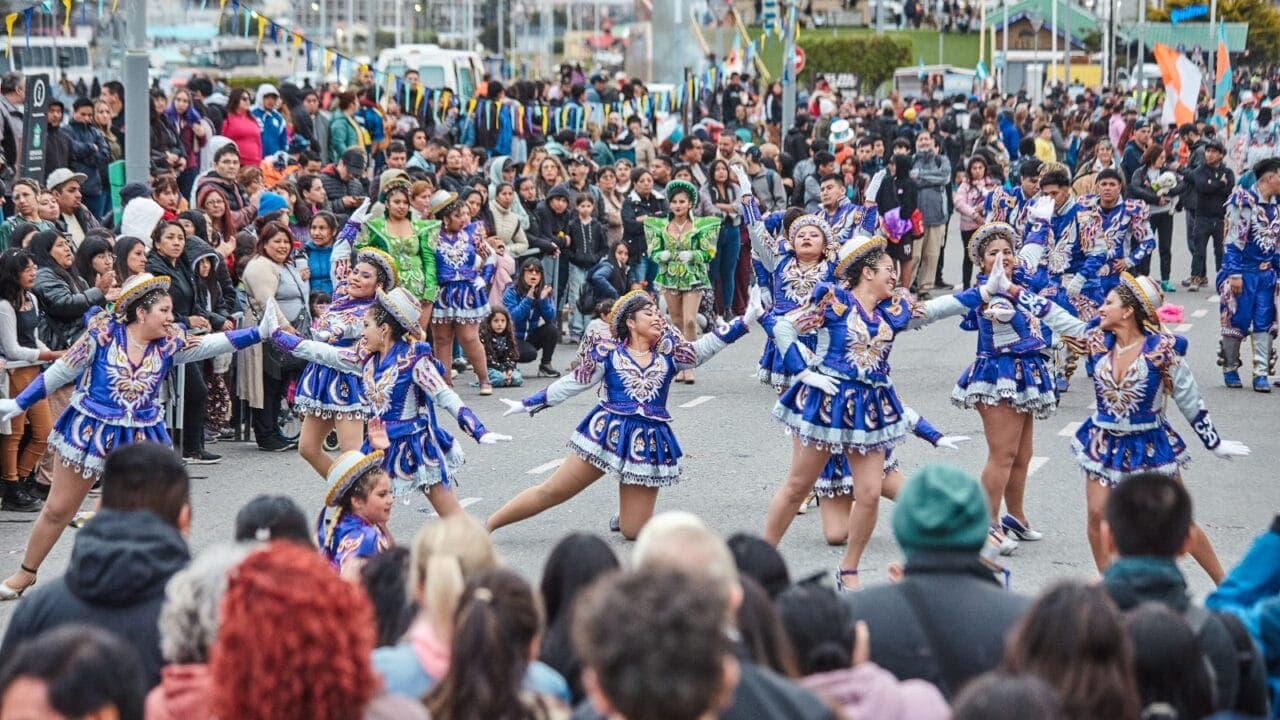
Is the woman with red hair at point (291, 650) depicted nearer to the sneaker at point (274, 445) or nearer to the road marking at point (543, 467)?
the road marking at point (543, 467)

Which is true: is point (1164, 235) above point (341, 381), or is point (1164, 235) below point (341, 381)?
above

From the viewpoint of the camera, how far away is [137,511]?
568 centimetres

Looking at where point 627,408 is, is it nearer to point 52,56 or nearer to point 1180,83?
point 1180,83

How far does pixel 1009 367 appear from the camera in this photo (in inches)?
414

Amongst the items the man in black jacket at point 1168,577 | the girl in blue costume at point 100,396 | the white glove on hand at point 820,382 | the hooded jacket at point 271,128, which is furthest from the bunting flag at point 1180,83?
the man in black jacket at point 1168,577

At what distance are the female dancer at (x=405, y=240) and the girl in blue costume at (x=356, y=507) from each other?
7010 millimetres

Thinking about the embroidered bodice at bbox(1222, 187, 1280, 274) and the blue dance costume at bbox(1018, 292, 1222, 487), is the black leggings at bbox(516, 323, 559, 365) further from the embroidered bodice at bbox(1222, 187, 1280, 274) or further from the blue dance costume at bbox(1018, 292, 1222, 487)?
the blue dance costume at bbox(1018, 292, 1222, 487)

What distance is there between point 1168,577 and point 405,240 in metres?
10.4

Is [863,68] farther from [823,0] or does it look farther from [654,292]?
[654,292]

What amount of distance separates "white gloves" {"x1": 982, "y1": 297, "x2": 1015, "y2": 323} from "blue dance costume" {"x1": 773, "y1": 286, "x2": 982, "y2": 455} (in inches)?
41.6

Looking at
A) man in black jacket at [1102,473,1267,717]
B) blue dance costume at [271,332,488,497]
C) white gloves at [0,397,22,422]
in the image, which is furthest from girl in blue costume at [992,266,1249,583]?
white gloves at [0,397,22,422]

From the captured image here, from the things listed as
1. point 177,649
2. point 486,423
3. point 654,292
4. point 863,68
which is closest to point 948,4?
point 863,68

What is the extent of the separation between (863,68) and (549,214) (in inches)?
1720

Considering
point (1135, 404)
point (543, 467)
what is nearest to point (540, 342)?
point (543, 467)
